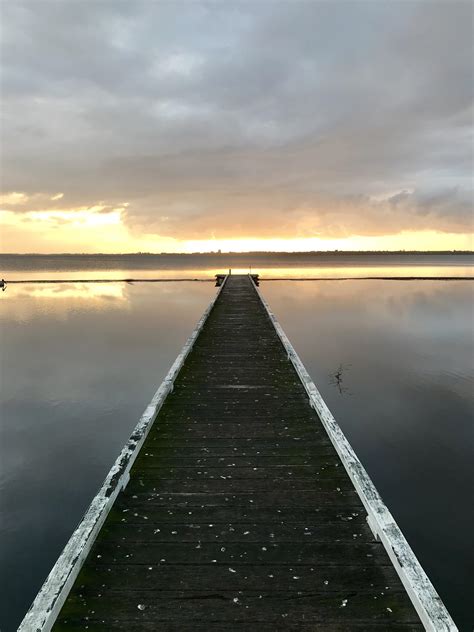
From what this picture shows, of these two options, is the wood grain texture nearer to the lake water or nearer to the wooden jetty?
the wooden jetty

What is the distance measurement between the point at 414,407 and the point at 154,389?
8.28m

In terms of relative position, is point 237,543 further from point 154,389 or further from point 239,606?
point 154,389

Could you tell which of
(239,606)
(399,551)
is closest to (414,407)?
(399,551)

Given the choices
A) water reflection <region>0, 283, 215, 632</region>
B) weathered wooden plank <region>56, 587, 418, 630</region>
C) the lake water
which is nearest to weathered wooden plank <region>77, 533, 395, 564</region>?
weathered wooden plank <region>56, 587, 418, 630</region>

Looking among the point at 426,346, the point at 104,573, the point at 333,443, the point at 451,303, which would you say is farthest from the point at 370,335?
the point at 104,573

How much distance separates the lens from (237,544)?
349 centimetres

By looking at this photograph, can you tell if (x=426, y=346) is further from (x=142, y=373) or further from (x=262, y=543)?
(x=262, y=543)

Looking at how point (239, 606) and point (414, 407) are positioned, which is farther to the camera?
point (414, 407)

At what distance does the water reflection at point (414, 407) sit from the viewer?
20.4 ft

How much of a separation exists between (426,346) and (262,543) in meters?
17.6

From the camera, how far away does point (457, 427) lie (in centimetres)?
998

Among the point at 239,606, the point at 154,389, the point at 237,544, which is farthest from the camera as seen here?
the point at 154,389

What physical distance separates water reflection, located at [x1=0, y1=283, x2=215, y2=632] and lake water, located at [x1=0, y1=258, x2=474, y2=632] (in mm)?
35

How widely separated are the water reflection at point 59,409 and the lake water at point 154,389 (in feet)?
0.11
